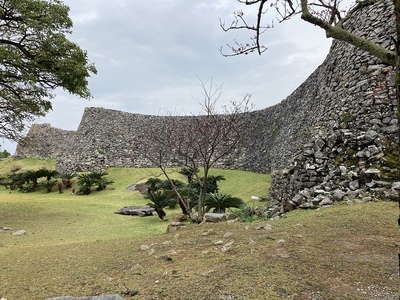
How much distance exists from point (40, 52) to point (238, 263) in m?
9.47

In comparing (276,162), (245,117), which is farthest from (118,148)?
(276,162)

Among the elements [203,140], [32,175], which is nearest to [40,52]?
[203,140]

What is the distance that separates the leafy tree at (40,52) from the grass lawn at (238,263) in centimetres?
548

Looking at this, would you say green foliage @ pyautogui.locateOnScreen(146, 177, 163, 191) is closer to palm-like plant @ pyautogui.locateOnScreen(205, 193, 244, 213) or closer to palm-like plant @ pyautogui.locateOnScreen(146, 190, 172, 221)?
palm-like plant @ pyautogui.locateOnScreen(146, 190, 172, 221)

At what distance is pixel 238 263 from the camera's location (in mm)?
3414

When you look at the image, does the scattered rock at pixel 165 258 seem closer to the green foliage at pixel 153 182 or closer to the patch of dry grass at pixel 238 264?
the patch of dry grass at pixel 238 264

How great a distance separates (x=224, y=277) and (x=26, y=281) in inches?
95.6

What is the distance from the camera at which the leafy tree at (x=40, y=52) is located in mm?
9234

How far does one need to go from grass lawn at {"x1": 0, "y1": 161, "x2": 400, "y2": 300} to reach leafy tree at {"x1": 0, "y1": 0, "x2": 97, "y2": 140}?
216 inches

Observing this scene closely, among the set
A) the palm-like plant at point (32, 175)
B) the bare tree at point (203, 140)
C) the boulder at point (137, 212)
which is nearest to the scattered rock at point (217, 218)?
the bare tree at point (203, 140)

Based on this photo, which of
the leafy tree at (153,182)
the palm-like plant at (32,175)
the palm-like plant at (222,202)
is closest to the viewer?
the palm-like plant at (222,202)

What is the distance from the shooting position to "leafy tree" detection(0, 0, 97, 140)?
364 inches

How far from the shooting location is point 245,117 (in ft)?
86.8

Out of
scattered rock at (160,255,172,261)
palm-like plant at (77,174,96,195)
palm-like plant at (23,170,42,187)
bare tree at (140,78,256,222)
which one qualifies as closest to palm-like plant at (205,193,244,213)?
bare tree at (140,78,256,222)
